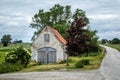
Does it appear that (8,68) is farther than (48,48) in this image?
No

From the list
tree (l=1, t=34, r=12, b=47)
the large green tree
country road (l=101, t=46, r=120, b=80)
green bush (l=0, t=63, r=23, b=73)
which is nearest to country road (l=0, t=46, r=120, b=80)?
country road (l=101, t=46, r=120, b=80)

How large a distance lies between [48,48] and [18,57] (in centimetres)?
1226

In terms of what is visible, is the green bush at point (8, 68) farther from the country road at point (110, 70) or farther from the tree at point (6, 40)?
the tree at point (6, 40)

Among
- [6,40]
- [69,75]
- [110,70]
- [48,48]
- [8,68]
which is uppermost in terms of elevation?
[6,40]

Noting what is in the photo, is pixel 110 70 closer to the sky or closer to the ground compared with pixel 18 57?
closer to the ground

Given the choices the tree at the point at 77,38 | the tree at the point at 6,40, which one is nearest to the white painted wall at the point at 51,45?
the tree at the point at 77,38

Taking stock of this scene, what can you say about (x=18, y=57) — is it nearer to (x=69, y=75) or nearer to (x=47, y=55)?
(x=47, y=55)

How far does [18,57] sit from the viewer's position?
51.6 metres

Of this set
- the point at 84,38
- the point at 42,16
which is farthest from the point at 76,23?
the point at 42,16

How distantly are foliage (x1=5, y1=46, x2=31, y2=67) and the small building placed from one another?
10.0 meters

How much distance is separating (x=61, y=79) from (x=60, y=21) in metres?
73.3

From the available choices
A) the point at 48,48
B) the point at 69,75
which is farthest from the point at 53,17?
the point at 69,75

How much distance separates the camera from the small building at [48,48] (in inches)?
2462

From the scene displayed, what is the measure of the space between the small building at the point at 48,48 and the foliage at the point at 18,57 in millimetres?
10007
